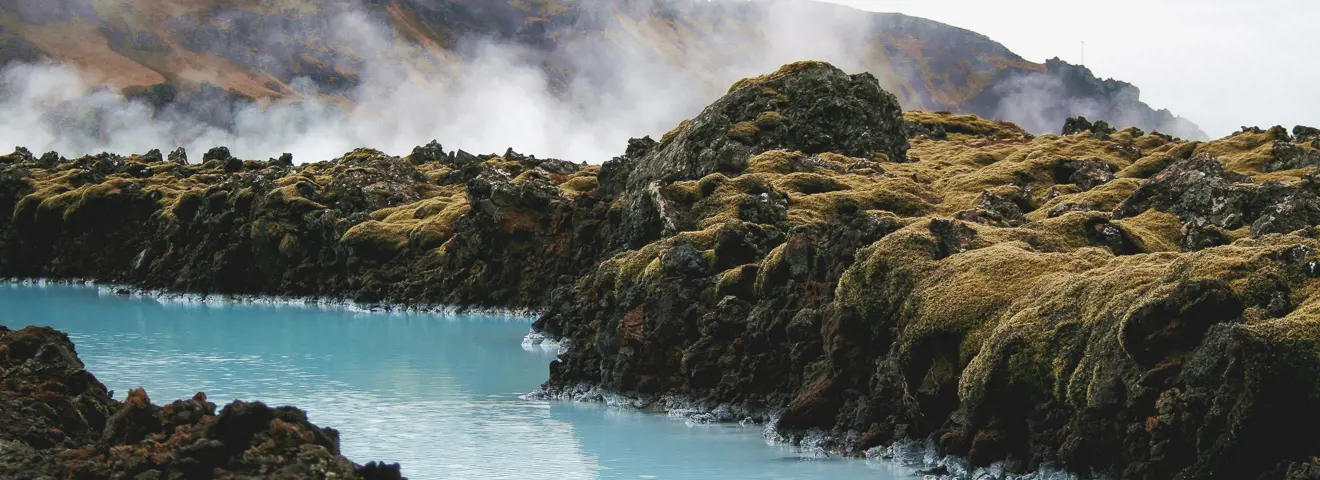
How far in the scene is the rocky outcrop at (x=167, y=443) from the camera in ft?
53.2

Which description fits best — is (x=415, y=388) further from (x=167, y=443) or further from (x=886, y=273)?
(x=167, y=443)

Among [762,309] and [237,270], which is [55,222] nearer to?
[237,270]

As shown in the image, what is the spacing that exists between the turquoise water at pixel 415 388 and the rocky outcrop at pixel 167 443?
8860 millimetres

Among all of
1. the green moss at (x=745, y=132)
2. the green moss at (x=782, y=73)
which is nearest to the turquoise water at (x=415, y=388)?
the green moss at (x=745, y=132)

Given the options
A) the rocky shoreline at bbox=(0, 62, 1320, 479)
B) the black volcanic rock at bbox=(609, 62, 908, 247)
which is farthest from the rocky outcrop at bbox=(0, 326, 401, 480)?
the black volcanic rock at bbox=(609, 62, 908, 247)

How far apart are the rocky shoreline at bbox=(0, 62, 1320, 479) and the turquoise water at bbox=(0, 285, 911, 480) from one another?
74.8 inches

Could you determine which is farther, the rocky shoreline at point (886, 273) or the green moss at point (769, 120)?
the green moss at point (769, 120)

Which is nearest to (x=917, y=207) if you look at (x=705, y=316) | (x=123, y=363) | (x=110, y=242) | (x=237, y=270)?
(x=705, y=316)

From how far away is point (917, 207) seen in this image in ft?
165

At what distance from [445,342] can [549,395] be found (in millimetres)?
20029

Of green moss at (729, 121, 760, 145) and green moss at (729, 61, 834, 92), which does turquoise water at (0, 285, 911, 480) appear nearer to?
green moss at (729, 121, 760, 145)

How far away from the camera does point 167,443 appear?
1702 centimetres

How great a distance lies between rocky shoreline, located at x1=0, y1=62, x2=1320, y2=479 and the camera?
72.9 feet

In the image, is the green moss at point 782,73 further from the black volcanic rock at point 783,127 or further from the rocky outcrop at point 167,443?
the rocky outcrop at point 167,443
